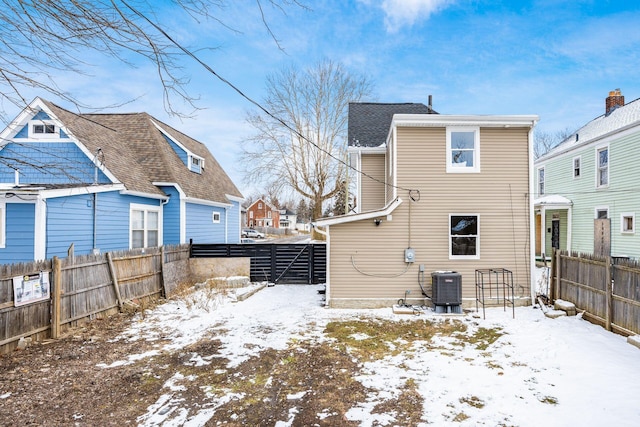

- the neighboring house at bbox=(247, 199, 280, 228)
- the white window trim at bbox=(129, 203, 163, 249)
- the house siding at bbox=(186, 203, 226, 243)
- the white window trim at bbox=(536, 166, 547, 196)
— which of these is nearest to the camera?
the white window trim at bbox=(129, 203, 163, 249)

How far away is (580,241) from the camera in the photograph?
1611 cm

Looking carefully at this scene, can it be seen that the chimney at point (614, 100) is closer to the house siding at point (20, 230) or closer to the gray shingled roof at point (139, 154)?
the gray shingled roof at point (139, 154)

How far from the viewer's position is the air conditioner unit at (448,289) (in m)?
8.38

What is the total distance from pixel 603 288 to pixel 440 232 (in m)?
3.57

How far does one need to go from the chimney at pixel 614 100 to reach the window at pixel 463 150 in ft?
44.0

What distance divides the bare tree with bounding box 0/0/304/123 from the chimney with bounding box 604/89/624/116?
21.0 metres

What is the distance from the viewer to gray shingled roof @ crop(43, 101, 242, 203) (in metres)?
11.1

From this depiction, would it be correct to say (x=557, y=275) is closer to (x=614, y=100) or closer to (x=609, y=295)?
(x=609, y=295)

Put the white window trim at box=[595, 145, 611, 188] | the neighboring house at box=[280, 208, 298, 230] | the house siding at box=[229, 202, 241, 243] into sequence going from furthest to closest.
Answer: the neighboring house at box=[280, 208, 298, 230] → the house siding at box=[229, 202, 241, 243] → the white window trim at box=[595, 145, 611, 188]

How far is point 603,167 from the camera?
1462 centimetres

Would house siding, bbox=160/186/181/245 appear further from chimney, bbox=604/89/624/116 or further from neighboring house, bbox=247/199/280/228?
neighboring house, bbox=247/199/280/228

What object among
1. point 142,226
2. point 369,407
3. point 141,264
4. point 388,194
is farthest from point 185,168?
point 369,407

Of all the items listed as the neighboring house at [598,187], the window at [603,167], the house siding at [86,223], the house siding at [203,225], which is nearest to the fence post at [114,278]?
the house siding at [86,223]

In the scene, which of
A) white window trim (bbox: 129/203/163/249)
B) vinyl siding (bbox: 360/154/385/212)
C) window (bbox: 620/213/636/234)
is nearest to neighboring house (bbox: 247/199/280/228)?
white window trim (bbox: 129/203/163/249)
